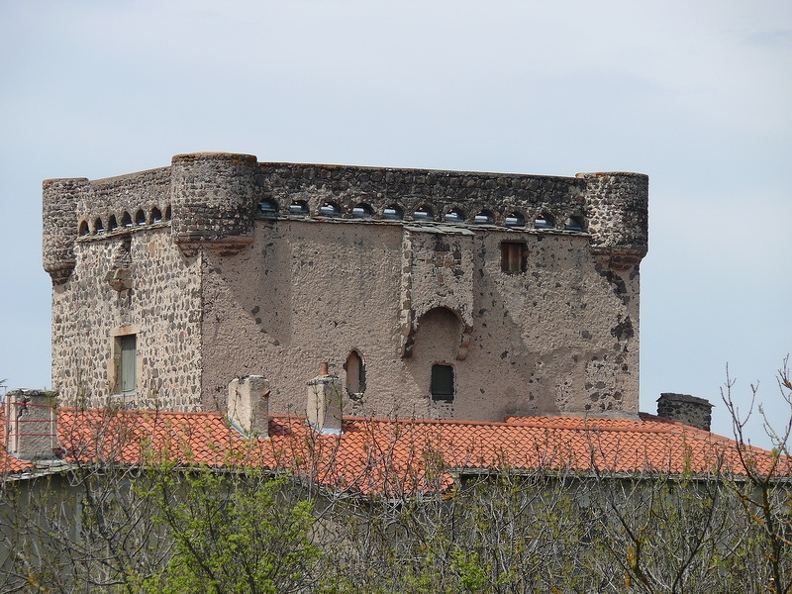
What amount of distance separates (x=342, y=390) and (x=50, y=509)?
8295mm

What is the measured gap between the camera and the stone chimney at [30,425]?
26.7 m

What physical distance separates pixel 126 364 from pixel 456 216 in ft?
20.1

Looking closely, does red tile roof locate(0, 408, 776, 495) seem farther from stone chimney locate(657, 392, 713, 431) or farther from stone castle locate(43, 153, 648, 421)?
stone chimney locate(657, 392, 713, 431)

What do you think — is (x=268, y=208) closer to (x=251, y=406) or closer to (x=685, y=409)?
(x=251, y=406)

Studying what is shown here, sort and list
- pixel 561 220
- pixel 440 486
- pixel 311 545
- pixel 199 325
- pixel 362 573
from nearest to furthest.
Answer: pixel 311 545 → pixel 362 573 → pixel 440 486 → pixel 199 325 → pixel 561 220

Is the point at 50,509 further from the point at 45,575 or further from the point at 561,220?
the point at 561,220

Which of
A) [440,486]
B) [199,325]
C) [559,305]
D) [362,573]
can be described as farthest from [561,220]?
[362,573]

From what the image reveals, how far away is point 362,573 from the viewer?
2409 centimetres

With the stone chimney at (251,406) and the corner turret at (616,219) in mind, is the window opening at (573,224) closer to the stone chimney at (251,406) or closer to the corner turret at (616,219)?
the corner turret at (616,219)

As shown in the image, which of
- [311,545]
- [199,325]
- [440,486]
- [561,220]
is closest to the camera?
[311,545]

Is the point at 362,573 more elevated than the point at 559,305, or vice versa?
the point at 559,305

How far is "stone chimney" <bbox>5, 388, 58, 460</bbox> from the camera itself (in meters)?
26.7

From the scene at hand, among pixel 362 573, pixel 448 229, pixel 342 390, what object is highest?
pixel 448 229

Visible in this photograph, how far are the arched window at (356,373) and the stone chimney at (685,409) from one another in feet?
20.3
